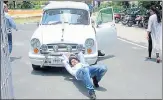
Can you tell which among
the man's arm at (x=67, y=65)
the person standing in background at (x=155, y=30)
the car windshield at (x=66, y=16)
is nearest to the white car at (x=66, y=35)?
the car windshield at (x=66, y=16)

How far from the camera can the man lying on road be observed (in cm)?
690

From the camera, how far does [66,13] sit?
32.8ft

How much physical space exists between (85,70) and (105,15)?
4.24 meters

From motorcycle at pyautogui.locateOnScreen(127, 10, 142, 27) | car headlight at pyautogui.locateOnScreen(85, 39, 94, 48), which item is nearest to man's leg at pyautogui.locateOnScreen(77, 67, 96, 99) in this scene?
car headlight at pyautogui.locateOnScreen(85, 39, 94, 48)

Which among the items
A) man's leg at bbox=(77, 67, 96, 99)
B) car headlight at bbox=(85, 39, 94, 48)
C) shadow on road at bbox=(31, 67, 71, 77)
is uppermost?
car headlight at bbox=(85, 39, 94, 48)

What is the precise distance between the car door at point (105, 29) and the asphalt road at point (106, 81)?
0.51 metres

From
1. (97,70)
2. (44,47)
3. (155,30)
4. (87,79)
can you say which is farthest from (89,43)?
(155,30)

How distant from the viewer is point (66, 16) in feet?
32.7

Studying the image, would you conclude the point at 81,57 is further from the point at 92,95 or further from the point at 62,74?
the point at 92,95

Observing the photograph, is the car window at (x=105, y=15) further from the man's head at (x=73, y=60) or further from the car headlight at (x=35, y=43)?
the man's head at (x=73, y=60)

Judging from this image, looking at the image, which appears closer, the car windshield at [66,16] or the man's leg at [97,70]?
the man's leg at [97,70]

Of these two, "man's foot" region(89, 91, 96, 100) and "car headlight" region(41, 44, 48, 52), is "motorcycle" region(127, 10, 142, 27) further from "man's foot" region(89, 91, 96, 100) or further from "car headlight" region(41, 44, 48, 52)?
"man's foot" region(89, 91, 96, 100)

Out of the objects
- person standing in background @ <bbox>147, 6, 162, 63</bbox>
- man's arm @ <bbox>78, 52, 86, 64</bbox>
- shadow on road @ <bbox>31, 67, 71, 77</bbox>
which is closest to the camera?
man's arm @ <bbox>78, 52, 86, 64</bbox>

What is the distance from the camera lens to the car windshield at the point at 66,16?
9.87m
